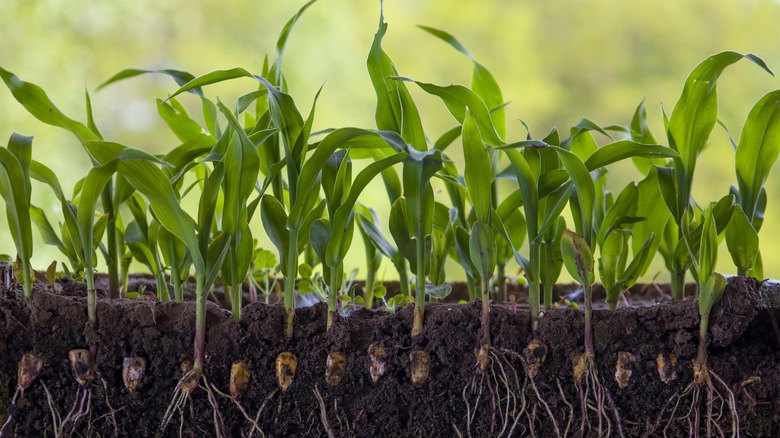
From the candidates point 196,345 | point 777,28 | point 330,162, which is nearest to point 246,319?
point 196,345

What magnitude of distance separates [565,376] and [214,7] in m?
3.13

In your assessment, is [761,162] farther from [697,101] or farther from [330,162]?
[330,162]

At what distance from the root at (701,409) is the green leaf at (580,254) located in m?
0.18

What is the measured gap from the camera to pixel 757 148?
92 centimetres

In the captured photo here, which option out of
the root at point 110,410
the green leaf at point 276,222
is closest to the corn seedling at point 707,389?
the green leaf at point 276,222

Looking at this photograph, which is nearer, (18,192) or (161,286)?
(18,192)

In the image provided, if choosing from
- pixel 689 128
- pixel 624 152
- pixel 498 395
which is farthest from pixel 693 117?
pixel 498 395

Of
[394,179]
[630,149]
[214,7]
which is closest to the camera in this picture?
[630,149]

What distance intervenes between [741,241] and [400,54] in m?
2.85

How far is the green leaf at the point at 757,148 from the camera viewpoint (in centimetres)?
89

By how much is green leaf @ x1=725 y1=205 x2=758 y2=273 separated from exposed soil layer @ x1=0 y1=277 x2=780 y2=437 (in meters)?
0.08

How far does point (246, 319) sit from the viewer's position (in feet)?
2.78

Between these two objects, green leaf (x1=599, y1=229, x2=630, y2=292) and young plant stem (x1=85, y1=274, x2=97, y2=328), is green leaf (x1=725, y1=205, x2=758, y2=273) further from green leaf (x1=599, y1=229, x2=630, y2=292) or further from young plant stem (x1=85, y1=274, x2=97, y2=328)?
young plant stem (x1=85, y1=274, x2=97, y2=328)

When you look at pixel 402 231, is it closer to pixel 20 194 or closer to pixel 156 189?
pixel 156 189
